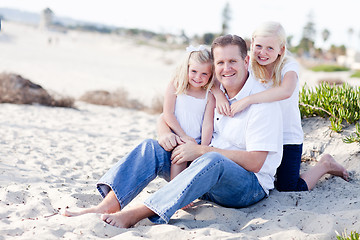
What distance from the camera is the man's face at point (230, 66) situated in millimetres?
3209

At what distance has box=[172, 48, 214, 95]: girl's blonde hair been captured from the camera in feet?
11.7

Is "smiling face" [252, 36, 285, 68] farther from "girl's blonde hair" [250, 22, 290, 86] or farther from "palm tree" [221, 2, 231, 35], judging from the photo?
"palm tree" [221, 2, 231, 35]

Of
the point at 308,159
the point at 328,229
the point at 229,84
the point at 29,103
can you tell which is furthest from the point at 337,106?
the point at 29,103

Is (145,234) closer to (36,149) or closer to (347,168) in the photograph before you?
(347,168)

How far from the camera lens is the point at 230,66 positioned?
3.22 metres

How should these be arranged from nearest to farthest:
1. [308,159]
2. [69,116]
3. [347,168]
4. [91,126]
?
[347,168], [308,159], [91,126], [69,116]

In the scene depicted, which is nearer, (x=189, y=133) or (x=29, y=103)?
(x=189, y=133)

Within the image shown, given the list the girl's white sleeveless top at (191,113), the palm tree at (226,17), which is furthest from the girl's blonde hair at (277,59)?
the palm tree at (226,17)

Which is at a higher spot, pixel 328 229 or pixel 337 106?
pixel 337 106

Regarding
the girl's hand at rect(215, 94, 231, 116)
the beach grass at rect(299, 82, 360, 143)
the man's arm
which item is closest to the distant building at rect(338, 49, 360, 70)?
the beach grass at rect(299, 82, 360, 143)

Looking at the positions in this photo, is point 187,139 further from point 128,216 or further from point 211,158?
point 128,216

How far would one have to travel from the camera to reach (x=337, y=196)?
12.0 ft

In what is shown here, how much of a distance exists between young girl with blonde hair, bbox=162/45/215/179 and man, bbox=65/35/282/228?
136mm

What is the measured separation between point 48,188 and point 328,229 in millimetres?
2429
